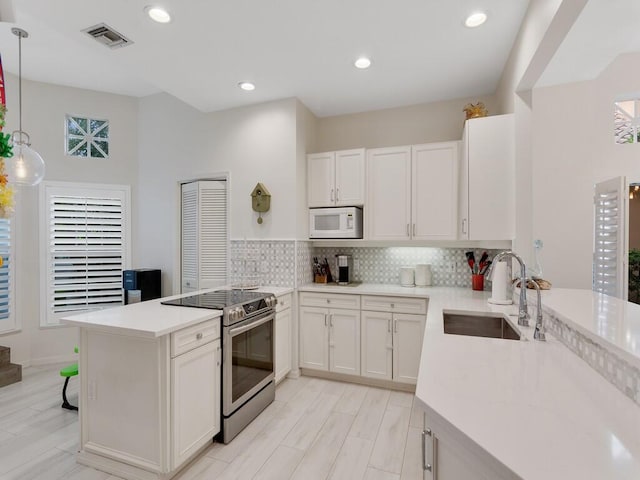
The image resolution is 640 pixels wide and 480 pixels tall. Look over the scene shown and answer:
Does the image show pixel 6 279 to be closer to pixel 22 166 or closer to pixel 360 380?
pixel 22 166

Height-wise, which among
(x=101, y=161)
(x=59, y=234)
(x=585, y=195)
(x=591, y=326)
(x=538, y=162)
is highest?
(x=101, y=161)

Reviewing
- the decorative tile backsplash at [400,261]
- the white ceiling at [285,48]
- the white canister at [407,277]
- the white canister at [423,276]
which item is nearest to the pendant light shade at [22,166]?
the white ceiling at [285,48]

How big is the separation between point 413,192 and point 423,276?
35.1 inches

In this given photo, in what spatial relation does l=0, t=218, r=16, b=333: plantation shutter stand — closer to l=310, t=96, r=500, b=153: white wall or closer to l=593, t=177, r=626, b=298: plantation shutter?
l=310, t=96, r=500, b=153: white wall

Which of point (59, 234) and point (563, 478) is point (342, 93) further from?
point (59, 234)

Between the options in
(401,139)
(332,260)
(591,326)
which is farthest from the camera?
(332,260)

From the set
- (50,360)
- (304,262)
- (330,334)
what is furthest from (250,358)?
(50,360)

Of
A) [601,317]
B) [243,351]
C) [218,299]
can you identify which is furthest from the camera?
[218,299]

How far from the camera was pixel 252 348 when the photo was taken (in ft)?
8.56

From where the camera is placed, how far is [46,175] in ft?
12.2

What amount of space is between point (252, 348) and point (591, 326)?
2172 millimetres

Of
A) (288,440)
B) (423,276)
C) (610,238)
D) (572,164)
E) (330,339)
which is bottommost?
(288,440)

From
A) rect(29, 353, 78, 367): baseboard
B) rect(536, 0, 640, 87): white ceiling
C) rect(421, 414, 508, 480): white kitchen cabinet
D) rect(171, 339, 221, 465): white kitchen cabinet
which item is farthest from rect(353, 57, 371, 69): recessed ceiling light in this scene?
rect(29, 353, 78, 367): baseboard

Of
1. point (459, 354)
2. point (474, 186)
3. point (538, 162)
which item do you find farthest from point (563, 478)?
point (474, 186)
